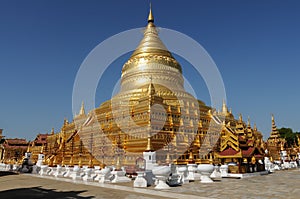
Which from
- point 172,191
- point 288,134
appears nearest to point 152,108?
point 172,191

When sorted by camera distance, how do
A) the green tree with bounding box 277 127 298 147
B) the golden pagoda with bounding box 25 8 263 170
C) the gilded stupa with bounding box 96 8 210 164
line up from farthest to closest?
the green tree with bounding box 277 127 298 147 < the gilded stupa with bounding box 96 8 210 164 < the golden pagoda with bounding box 25 8 263 170

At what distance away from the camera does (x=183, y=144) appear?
19.7 m

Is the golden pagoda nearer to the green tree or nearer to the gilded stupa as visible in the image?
the gilded stupa

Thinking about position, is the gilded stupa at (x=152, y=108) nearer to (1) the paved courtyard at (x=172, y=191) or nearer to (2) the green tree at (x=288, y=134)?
(1) the paved courtyard at (x=172, y=191)

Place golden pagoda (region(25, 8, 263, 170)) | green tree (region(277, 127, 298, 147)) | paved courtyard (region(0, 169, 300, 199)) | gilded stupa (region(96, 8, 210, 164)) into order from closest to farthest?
paved courtyard (region(0, 169, 300, 199))
golden pagoda (region(25, 8, 263, 170))
gilded stupa (region(96, 8, 210, 164))
green tree (region(277, 127, 298, 147))

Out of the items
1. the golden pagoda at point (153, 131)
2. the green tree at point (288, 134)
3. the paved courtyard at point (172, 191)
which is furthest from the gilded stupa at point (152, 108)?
the green tree at point (288, 134)

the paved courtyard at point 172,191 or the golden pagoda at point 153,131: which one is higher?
the golden pagoda at point 153,131

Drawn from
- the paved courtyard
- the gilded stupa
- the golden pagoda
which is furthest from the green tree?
the paved courtyard

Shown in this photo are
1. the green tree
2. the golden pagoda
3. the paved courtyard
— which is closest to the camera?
the paved courtyard

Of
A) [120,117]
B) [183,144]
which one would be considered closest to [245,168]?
[183,144]

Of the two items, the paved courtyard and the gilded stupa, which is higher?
the gilded stupa

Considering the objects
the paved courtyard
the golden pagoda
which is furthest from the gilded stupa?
the paved courtyard

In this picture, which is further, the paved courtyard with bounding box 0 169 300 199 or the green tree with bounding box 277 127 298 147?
the green tree with bounding box 277 127 298 147

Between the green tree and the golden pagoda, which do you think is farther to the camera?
the green tree
